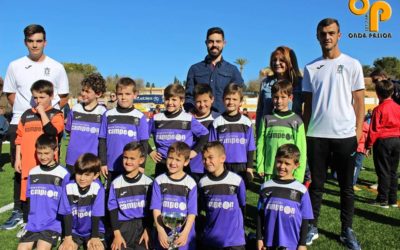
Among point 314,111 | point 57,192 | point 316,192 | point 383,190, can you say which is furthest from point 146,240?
point 383,190

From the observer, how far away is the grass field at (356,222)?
486cm

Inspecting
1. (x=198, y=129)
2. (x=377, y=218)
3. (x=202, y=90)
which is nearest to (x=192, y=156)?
(x=198, y=129)

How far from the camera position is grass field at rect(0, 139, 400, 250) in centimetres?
486

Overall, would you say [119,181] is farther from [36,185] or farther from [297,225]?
[297,225]

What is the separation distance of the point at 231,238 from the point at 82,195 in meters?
1.74

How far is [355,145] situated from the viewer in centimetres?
465

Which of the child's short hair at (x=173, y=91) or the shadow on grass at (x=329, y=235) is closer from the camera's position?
the child's short hair at (x=173, y=91)

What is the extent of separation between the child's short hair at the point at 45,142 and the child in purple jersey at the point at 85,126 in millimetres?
395

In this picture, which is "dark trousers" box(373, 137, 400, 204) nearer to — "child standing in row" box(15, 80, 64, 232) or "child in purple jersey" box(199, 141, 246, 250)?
"child in purple jersey" box(199, 141, 246, 250)

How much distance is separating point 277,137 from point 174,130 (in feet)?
4.16

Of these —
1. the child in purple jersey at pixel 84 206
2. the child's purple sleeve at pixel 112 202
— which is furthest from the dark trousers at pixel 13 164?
the child's purple sleeve at pixel 112 202

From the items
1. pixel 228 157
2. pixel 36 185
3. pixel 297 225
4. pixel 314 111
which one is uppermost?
pixel 314 111

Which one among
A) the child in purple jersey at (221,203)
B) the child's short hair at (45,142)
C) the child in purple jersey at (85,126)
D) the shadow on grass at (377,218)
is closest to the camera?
the child in purple jersey at (221,203)

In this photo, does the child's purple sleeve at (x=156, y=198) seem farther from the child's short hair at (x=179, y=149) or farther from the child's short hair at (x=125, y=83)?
the child's short hair at (x=125, y=83)
